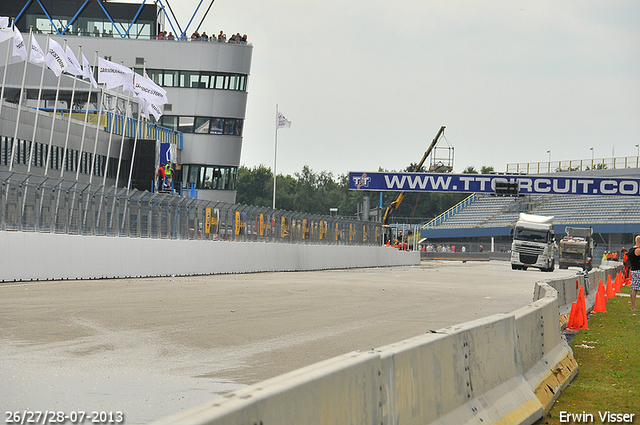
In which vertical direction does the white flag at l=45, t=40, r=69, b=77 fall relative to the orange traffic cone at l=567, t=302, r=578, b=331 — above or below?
above

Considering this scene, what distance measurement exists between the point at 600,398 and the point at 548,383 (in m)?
0.51

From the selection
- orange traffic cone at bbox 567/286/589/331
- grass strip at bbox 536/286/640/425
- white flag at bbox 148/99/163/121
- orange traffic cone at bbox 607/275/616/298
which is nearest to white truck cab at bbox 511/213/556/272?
white flag at bbox 148/99/163/121

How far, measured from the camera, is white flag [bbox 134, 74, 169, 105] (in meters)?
42.5

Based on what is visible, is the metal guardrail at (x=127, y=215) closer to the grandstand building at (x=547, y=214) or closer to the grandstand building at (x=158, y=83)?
the grandstand building at (x=158, y=83)

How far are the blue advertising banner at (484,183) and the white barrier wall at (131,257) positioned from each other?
18478mm

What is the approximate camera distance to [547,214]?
92.4 meters

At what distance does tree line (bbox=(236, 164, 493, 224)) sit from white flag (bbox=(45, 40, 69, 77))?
100 metres

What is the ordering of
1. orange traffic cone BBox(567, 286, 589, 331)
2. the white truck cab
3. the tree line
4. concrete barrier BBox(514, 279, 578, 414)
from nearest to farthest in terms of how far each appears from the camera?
concrete barrier BBox(514, 279, 578, 414) → orange traffic cone BBox(567, 286, 589, 331) → the white truck cab → the tree line

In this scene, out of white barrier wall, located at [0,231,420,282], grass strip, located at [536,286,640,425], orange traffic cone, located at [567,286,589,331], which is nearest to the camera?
grass strip, located at [536,286,640,425]

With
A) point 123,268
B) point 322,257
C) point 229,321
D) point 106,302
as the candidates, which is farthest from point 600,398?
point 322,257

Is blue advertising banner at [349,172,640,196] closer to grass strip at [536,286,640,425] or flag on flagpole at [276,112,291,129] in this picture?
flag on flagpole at [276,112,291,129]

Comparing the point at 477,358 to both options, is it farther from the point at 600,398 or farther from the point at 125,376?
the point at 125,376

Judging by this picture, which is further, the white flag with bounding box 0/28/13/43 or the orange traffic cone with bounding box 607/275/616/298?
the white flag with bounding box 0/28/13/43

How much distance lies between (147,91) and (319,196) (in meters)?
120
